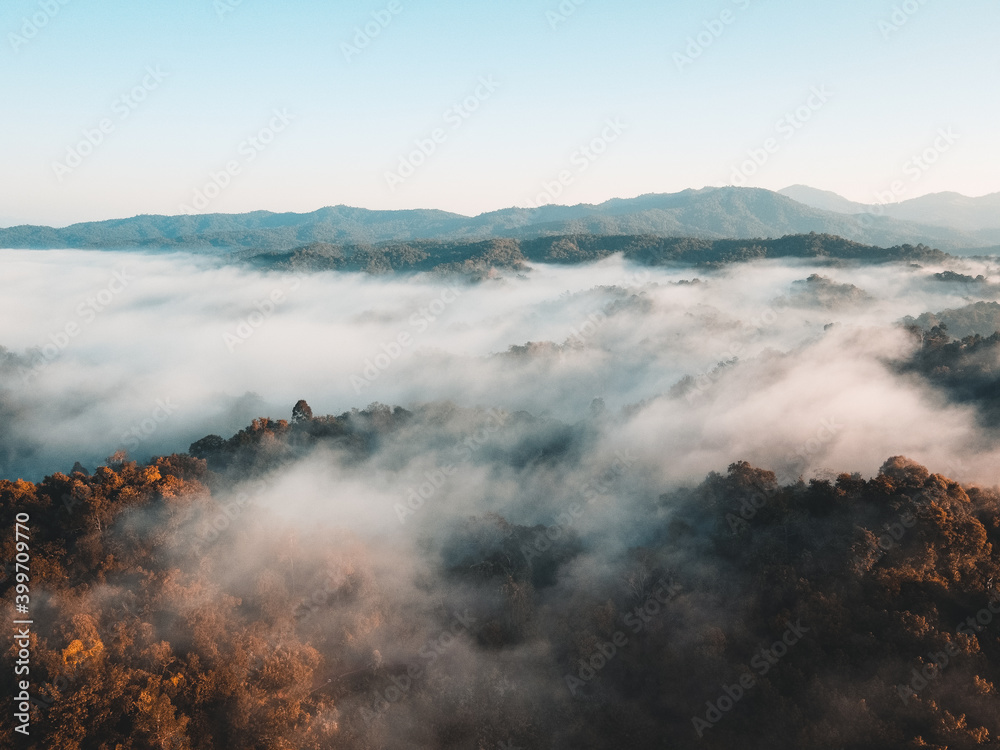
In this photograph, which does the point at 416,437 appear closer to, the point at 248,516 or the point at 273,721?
the point at 248,516

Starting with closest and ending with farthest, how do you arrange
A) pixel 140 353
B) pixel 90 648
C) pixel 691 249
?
pixel 90 648
pixel 140 353
pixel 691 249

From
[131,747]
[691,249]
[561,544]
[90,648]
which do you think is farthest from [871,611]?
[691,249]

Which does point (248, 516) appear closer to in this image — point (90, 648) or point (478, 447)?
point (90, 648)

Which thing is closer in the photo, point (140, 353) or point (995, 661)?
point (995, 661)

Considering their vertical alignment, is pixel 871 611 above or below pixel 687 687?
above

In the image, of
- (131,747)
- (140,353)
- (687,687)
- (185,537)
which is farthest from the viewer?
(140,353)

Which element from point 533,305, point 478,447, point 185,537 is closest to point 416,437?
point 478,447

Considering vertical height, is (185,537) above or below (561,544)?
above

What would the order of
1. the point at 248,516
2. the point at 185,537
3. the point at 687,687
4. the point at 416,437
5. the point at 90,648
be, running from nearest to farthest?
the point at 90,648 → the point at 687,687 → the point at 185,537 → the point at 248,516 → the point at 416,437

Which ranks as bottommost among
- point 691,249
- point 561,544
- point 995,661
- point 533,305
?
point 561,544
